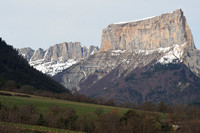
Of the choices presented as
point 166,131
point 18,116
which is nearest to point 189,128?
point 166,131

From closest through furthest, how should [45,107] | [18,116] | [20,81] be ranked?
[18,116]
[45,107]
[20,81]

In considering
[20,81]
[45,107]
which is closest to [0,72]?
[20,81]

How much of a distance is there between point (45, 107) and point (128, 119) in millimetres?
37491

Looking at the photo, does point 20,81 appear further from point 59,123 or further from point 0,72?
point 59,123

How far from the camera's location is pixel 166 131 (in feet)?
299

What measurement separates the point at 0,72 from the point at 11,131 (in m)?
149

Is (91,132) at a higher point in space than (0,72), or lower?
lower

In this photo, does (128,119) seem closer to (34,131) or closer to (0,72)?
(34,131)

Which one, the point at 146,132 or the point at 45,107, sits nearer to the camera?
the point at 146,132

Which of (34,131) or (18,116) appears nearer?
(34,131)

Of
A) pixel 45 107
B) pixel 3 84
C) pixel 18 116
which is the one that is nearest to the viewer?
pixel 18 116

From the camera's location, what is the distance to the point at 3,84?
157 m

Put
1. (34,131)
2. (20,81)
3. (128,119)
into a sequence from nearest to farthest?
1. (34,131)
2. (128,119)
3. (20,81)

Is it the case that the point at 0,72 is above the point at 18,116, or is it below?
above
